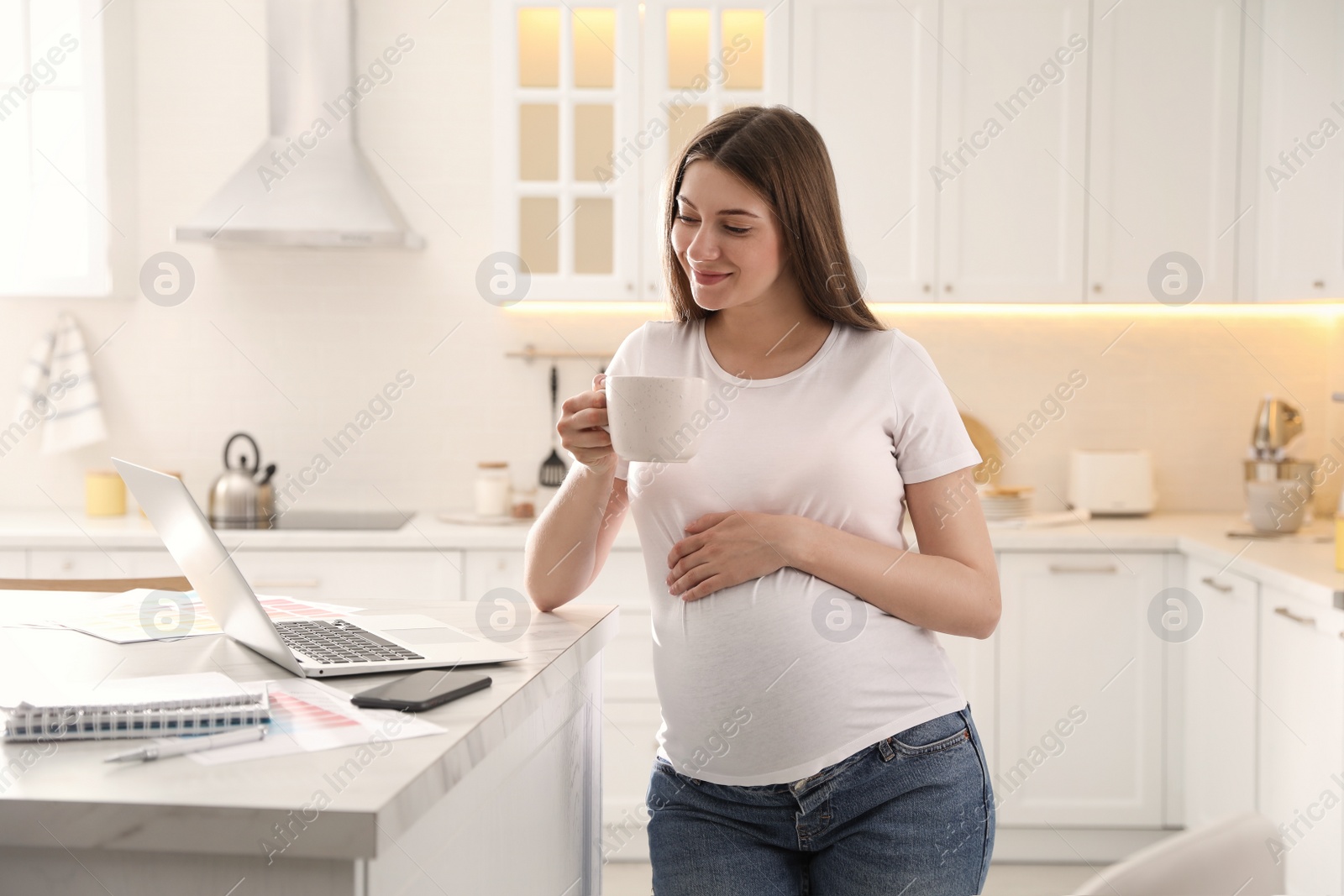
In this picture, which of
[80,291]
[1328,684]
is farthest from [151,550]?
[1328,684]

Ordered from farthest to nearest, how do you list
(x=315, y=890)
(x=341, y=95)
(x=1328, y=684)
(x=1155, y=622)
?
(x=341, y=95) < (x=1155, y=622) < (x=1328, y=684) < (x=315, y=890)

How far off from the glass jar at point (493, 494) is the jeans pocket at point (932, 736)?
7.11 ft

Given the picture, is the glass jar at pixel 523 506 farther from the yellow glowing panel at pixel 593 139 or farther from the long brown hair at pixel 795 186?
the long brown hair at pixel 795 186

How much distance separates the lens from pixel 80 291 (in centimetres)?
324

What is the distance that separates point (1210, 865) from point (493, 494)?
106 inches

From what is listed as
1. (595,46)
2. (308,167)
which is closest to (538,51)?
(595,46)

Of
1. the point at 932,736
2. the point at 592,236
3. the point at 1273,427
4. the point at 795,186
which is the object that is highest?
the point at 592,236

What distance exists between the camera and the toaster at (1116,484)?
3.25 meters

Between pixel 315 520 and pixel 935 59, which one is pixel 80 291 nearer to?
pixel 315 520

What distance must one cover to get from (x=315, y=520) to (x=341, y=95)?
1.24 metres

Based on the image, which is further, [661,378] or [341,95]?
[341,95]

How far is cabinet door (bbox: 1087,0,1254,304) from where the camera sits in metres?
3.08

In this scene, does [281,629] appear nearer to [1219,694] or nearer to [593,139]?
[593,139]

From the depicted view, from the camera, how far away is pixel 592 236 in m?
3.17
